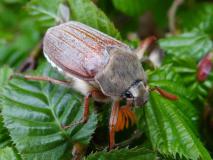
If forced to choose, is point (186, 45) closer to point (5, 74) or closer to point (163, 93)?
point (163, 93)

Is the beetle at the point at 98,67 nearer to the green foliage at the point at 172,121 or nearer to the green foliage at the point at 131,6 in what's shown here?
the green foliage at the point at 172,121

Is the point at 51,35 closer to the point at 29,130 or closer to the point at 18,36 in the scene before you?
the point at 29,130

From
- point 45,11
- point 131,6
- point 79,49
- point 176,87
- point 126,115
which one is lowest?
point 126,115

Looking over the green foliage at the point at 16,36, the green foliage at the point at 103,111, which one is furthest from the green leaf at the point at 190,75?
the green foliage at the point at 16,36

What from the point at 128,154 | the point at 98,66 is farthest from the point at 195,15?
the point at 128,154

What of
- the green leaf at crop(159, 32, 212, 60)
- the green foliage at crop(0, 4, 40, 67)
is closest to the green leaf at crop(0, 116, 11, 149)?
the green foliage at crop(0, 4, 40, 67)

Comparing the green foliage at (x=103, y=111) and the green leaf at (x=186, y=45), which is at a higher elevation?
the green leaf at (x=186, y=45)

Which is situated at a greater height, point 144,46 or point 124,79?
point 144,46
